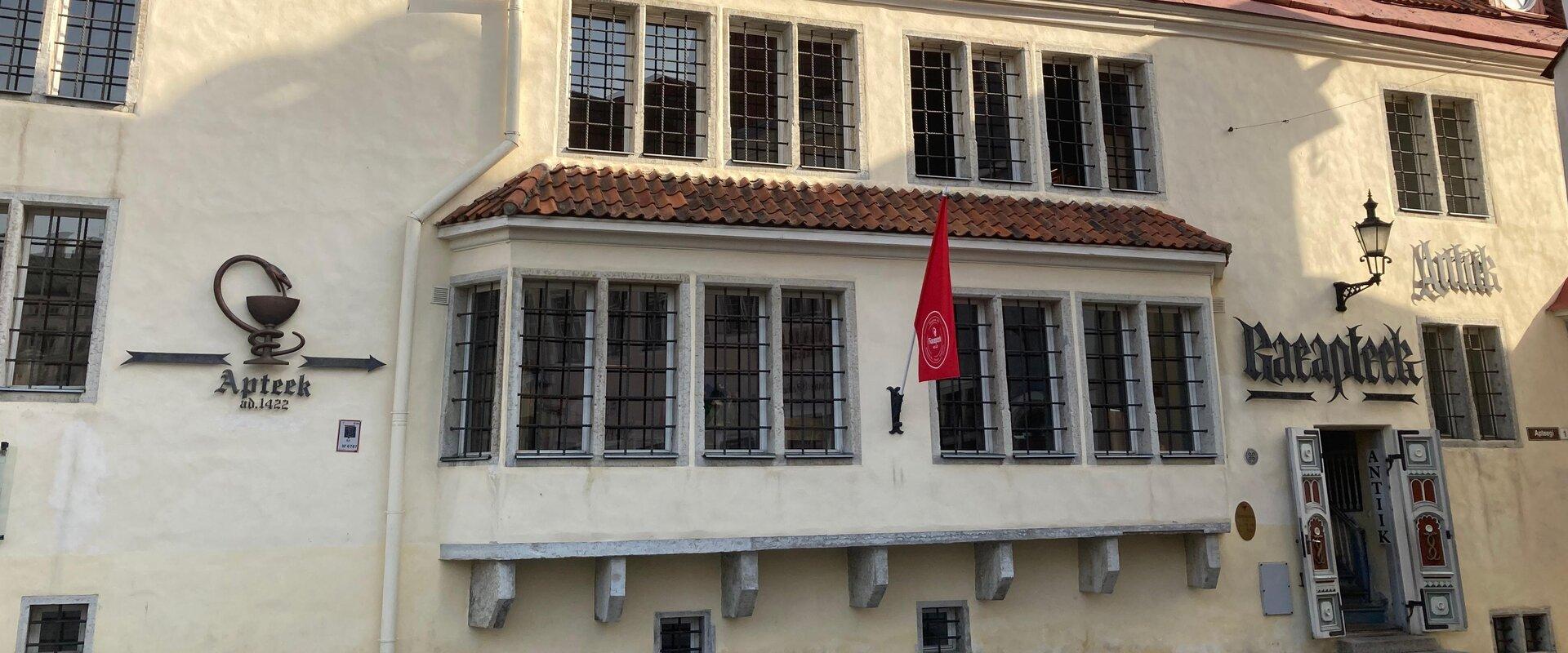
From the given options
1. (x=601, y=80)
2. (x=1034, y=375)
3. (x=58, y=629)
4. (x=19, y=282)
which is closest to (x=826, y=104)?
(x=601, y=80)

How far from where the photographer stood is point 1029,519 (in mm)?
11156

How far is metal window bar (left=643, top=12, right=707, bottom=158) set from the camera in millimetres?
11664

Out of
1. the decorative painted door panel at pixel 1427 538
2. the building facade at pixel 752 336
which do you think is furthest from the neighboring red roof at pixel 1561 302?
the decorative painted door panel at pixel 1427 538

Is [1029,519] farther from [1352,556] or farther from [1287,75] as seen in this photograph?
[1287,75]

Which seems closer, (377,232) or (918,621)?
(377,232)

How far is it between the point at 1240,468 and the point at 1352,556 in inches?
81.5

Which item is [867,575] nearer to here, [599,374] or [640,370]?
[640,370]

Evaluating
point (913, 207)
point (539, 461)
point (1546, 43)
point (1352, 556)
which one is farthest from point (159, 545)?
point (1546, 43)

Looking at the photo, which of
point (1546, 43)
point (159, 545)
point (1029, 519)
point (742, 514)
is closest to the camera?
point (159, 545)

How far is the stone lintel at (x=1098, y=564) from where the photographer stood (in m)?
11.4

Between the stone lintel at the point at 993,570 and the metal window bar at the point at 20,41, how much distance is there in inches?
370

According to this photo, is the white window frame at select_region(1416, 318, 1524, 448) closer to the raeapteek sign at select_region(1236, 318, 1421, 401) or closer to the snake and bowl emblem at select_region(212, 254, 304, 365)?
the raeapteek sign at select_region(1236, 318, 1421, 401)

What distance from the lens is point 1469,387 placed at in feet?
44.5

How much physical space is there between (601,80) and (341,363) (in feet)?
12.3
